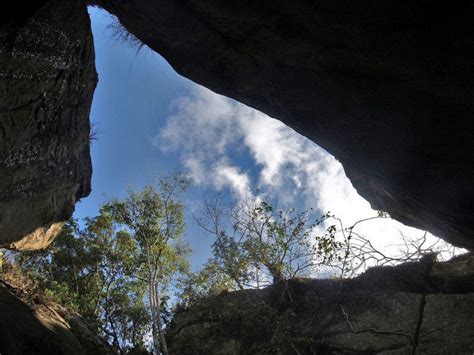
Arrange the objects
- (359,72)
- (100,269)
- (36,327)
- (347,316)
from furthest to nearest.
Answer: (100,269), (347,316), (36,327), (359,72)

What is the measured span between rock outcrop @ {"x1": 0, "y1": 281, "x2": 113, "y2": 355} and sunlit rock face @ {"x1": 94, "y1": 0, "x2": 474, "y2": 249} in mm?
7341

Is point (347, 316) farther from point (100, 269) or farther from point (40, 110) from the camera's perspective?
point (100, 269)

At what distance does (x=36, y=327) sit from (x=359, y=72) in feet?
32.4

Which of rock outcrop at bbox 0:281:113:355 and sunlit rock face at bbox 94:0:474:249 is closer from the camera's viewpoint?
sunlit rock face at bbox 94:0:474:249

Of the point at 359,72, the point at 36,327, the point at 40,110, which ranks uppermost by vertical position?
the point at 359,72

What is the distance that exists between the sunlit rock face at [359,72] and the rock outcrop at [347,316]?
12.7 feet

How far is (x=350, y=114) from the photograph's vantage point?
812cm

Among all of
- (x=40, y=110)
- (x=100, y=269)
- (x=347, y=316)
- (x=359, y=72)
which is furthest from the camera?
(x=100, y=269)

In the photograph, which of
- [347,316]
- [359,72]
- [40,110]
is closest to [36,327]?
[40,110]

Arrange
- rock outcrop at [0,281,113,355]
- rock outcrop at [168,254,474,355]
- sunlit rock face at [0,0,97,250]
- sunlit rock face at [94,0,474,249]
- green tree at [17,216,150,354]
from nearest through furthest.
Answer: sunlit rock face at [94,0,474,249] → sunlit rock face at [0,0,97,250] → rock outcrop at [0,281,113,355] → rock outcrop at [168,254,474,355] → green tree at [17,216,150,354]

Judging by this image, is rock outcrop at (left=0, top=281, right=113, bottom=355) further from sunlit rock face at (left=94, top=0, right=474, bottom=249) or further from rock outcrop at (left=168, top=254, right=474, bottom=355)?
sunlit rock face at (left=94, top=0, right=474, bottom=249)

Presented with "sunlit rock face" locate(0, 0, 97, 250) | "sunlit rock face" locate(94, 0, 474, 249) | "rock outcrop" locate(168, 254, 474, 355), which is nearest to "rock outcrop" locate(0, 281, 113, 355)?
"sunlit rock face" locate(0, 0, 97, 250)

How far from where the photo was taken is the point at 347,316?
12.5 m

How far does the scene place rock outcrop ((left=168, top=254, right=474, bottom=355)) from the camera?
12422 mm
